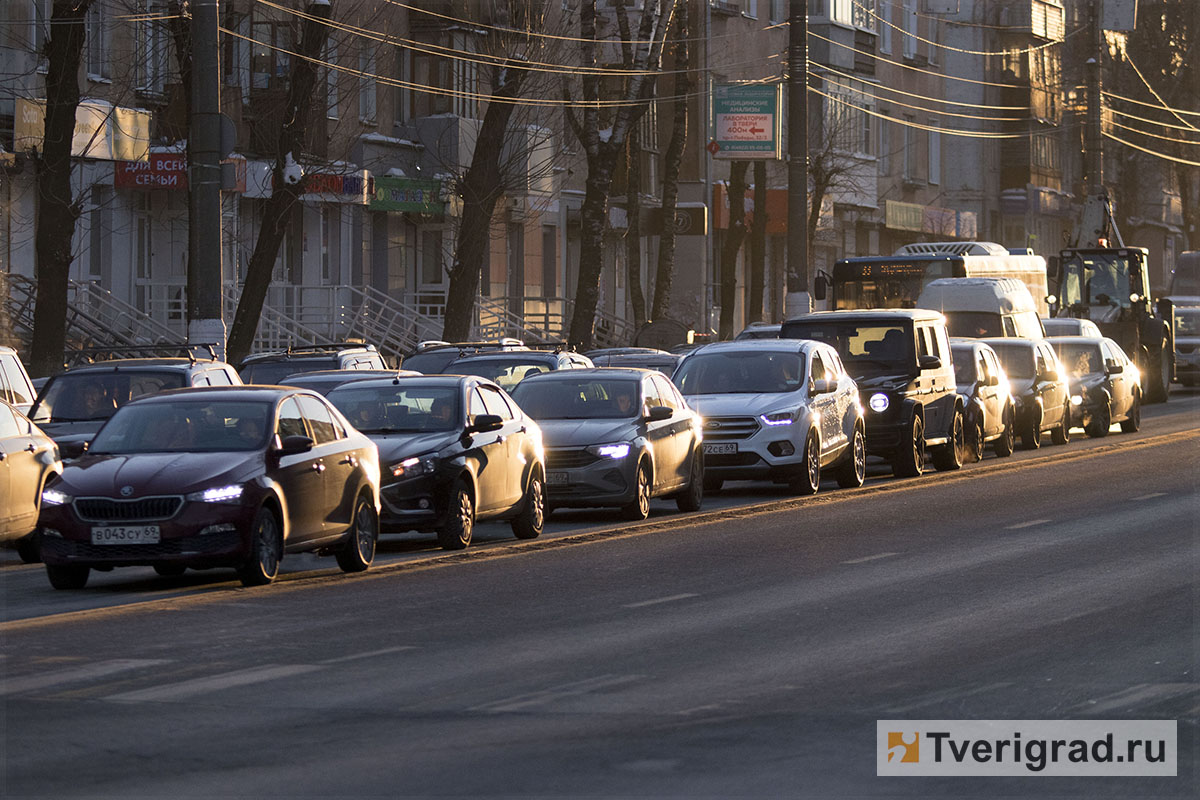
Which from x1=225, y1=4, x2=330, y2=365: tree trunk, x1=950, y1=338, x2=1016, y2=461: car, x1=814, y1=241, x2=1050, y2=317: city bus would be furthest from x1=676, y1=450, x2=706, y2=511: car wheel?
x1=814, y1=241, x2=1050, y2=317: city bus

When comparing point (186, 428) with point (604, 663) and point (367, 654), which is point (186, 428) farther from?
point (604, 663)

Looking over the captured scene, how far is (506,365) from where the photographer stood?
27844mm

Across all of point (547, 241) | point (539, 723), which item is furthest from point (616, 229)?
point (539, 723)

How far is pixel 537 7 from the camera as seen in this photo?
47219mm

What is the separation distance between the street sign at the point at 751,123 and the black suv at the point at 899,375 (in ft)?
56.6

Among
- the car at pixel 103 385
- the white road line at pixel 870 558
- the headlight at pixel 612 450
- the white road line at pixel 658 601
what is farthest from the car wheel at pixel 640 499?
the white road line at pixel 658 601

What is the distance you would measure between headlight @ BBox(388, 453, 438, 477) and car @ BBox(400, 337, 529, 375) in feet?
30.3

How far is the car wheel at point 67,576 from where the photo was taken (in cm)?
1614

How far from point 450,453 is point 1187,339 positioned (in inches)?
1692

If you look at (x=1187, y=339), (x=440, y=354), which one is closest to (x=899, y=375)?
(x=440, y=354)

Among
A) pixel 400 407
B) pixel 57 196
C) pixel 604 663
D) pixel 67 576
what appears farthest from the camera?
pixel 57 196

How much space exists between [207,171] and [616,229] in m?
29.5

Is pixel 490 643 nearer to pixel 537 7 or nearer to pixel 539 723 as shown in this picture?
pixel 539 723

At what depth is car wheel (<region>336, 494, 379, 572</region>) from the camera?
17.2 meters
